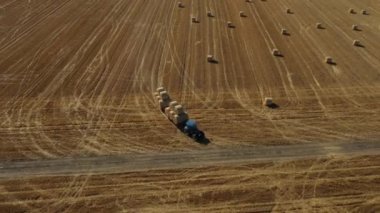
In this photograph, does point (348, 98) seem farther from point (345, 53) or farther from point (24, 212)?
point (24, 212)

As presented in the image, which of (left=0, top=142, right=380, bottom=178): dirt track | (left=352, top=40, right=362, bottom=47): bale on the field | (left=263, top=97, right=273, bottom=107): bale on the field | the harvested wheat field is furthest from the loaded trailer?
(left=352, top=40, right=362, bottom=47): bale on the field

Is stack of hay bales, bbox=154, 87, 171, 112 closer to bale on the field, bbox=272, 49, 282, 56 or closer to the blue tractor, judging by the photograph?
the blue tractor

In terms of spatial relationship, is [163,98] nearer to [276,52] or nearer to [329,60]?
[276,52]

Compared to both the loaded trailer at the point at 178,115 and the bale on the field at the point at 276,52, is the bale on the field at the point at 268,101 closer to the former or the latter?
the loaded trailer at the point at 178,115

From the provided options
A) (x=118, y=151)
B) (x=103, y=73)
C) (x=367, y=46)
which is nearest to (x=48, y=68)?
(x=103, y=73)

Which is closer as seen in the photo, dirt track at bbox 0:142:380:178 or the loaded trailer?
dirt track at bbox 0:142:380:178

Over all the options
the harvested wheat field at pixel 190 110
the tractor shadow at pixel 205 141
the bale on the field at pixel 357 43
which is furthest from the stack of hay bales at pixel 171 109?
the bale on the field at pixel 357 43
